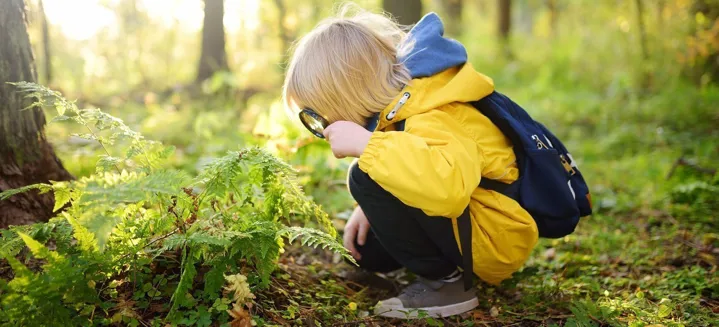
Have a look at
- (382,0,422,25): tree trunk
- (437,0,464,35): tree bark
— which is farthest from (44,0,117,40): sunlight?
(437,0,464,35): tree bark

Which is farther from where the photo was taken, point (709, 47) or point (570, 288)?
point (709, 47)

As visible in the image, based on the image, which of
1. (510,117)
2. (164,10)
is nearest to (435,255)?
(510,117)

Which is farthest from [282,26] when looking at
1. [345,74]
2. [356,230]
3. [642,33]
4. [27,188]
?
[27,188]

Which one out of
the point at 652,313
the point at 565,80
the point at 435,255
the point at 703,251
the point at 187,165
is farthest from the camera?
the point at 565,80

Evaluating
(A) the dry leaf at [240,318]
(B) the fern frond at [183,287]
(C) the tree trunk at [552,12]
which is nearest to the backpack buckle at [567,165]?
(A) the dry leaf at [240,318]

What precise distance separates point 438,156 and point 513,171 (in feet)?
1.83

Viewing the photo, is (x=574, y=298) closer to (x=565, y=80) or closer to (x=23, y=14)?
(x=23, y=14)

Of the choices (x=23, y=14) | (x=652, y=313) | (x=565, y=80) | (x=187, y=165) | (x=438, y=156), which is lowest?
(x=565, y=80)

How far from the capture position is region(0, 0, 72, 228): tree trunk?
8.64 feet

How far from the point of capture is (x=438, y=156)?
2.17 metres

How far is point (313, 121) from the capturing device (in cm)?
245

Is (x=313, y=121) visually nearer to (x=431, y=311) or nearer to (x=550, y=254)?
(x=431, y=311)

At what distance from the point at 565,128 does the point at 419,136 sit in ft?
18.4

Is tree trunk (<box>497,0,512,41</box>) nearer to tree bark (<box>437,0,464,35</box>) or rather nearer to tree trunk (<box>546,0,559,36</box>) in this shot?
tree bark (<box>437,0,464,35</box>)
